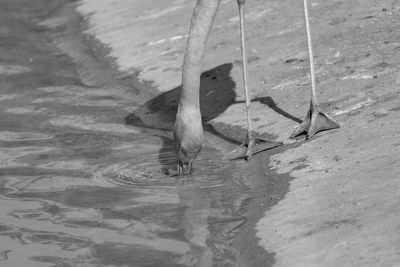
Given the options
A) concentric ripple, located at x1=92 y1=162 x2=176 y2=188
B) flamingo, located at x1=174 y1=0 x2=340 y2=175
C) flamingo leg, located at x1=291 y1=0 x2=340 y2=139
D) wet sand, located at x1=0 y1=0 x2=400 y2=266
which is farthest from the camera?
flamingo leg, located at x1=291 y1=0 x2=340 y2=139

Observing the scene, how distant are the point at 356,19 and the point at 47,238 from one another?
6.07m

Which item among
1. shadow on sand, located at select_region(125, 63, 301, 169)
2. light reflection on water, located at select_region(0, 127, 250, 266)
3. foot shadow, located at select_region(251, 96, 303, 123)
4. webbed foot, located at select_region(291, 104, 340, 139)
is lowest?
shadow on sand, located at select_region(125, 63, 301, 169)

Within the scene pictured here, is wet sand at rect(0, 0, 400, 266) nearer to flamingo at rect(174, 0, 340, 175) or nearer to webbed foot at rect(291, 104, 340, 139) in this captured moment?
webbed foot at rect(291, 104, 340, 139)

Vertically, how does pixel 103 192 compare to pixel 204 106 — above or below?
above

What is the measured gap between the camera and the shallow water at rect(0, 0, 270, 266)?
6387 millimetres

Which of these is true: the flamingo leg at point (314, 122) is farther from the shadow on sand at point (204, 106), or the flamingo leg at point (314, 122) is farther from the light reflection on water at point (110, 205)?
the light reflection on water at point (110, 205)

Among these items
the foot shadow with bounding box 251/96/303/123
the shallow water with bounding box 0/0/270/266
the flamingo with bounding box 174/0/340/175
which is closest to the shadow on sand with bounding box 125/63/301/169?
the foot shadow with bounding box 251/96/303/123

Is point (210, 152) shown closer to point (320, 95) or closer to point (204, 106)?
point (320, 95)

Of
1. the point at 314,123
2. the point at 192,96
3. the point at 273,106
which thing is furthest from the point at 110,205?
the point at 273,106

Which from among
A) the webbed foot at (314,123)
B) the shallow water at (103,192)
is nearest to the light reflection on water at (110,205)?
the shallow water at (103,192)

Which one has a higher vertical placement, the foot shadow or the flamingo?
the flamingo

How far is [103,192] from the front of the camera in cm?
781

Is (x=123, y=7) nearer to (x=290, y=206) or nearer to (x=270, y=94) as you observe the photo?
(x=270, y=94)

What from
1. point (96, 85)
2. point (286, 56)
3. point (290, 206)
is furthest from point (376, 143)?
point (96, 85)
